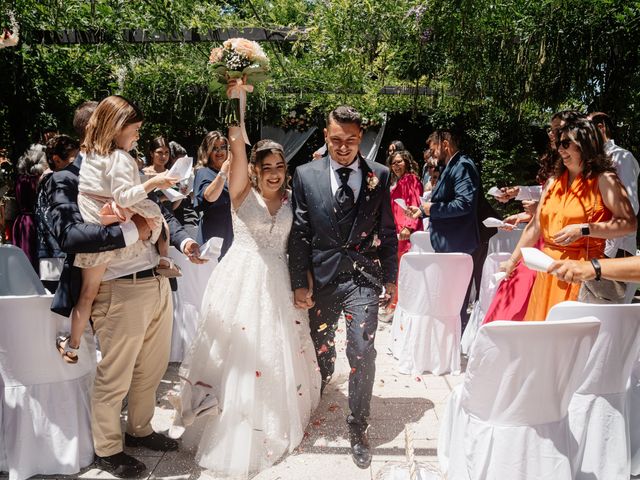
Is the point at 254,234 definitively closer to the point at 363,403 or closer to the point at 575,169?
the point at 363,403

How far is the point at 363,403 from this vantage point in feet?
10.4

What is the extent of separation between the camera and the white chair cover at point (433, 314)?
443cm

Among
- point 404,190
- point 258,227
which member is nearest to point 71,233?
point 258,227

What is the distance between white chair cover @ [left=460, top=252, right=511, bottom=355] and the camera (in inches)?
184

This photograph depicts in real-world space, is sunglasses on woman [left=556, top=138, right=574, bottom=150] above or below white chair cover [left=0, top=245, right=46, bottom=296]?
above

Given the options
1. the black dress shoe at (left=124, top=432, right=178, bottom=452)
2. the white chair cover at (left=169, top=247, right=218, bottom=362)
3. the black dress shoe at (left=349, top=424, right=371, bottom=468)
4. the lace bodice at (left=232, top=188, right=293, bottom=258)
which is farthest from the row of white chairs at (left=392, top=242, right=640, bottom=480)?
the white chair cover at (left=169, top=247, right=218, bottom=362)

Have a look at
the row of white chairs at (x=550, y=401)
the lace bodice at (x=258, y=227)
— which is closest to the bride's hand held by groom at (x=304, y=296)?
the lace bodice at (x=258, y=227)

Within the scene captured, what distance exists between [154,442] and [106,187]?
5.02 feet

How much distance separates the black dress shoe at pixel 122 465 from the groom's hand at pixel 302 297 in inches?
48.0

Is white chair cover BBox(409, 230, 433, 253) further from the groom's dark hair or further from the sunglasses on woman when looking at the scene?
the groom's dark hair

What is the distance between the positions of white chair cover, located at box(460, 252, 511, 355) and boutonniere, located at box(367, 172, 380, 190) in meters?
1.75

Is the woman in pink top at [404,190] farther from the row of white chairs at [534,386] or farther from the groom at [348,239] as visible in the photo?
the row of white chairs at [534,386]

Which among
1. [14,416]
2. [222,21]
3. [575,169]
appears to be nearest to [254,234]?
[14,416]

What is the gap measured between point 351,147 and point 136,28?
342cm
